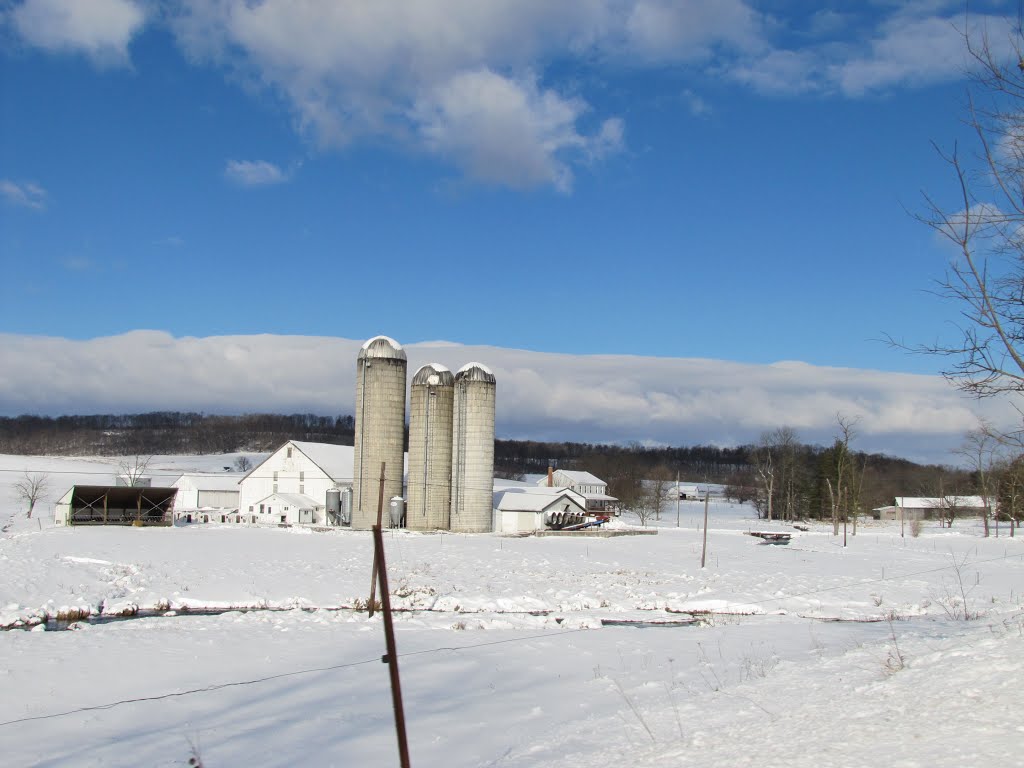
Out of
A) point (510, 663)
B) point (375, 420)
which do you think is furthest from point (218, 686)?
point (375, 420)

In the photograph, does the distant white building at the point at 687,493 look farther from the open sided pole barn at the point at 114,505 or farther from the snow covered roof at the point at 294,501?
the open sided pole barn at the point at 114,505

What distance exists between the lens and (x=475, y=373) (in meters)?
57.2

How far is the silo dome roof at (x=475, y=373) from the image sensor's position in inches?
2249

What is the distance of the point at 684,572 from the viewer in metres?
32.4

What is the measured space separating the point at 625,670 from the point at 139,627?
42.0 feet

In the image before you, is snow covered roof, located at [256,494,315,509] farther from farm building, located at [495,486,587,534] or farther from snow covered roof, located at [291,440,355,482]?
farm building, located at [495,486,587,534]

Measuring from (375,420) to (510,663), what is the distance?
4273 cm

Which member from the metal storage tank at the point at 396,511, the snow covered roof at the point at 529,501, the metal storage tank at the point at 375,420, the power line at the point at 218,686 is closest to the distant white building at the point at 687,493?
the snow covered roof at the point at 529,501

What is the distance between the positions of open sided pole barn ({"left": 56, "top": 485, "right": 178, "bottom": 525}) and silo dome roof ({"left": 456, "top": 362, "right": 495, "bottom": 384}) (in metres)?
20.7

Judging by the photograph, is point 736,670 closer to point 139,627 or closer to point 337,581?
point 139,627

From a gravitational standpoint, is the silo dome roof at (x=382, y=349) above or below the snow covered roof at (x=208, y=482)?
above

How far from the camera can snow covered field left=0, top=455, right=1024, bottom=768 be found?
7.80 meters

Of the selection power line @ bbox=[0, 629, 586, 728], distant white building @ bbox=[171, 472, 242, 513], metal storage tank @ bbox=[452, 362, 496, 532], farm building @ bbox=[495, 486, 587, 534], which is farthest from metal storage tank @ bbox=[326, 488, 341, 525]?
power line @ bbox=[0, 629, 586, 728]

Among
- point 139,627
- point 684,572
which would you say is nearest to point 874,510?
point 684,572
